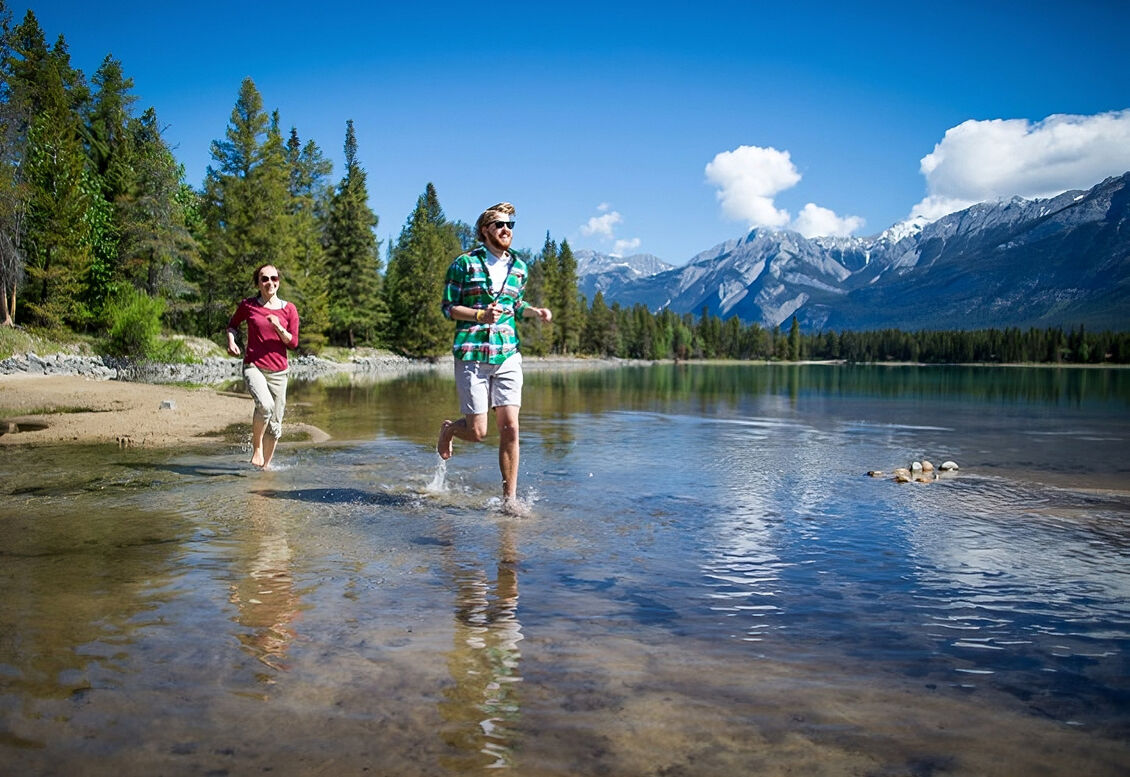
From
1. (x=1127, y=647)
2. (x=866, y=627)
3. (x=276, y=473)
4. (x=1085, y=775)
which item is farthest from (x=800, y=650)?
(x=276, y=473)

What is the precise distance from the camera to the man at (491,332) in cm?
707

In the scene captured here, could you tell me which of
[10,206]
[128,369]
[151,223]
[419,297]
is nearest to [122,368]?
[128,369]

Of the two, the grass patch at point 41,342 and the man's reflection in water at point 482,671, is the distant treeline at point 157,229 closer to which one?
the grass patch at point 41,342

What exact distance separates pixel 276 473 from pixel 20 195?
3272 cm

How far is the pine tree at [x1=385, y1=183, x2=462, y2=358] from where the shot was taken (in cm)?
8062

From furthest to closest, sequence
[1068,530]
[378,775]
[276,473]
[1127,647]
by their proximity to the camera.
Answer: [276,473] < [1068,530] < [1127,647] < [378,775]

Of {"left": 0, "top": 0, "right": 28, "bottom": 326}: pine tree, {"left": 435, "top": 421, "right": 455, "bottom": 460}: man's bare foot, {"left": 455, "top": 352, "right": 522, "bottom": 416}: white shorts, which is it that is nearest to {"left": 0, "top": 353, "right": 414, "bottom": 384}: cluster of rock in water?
{"left": 0, "top": 0, "right": 28, "bottom": 326}: pine tree

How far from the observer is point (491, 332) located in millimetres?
7043

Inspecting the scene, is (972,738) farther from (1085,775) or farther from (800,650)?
(800,650)

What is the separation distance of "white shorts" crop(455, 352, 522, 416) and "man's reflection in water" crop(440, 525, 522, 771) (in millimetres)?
2337

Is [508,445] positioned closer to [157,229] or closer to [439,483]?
[439,483]

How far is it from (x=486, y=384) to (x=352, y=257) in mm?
66850

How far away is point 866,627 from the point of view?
409cm

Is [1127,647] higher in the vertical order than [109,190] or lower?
lower
